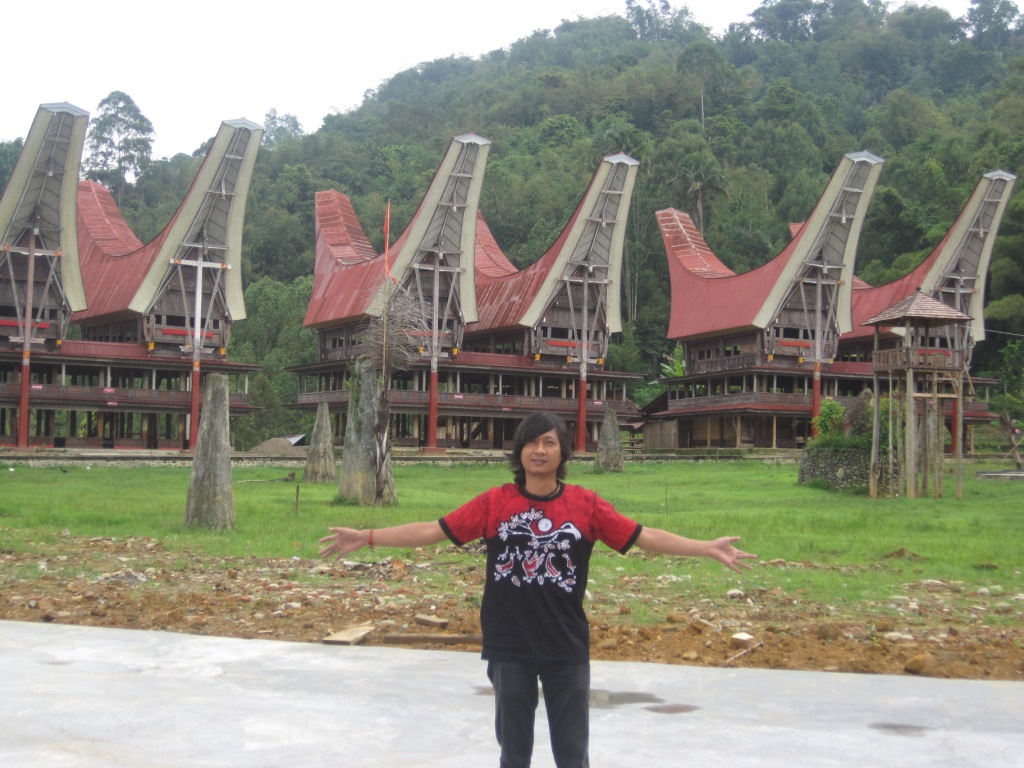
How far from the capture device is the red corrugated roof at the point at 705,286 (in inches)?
1860

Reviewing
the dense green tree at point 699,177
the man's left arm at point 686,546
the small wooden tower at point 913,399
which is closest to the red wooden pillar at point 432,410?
the small wooden tower at point 913,399

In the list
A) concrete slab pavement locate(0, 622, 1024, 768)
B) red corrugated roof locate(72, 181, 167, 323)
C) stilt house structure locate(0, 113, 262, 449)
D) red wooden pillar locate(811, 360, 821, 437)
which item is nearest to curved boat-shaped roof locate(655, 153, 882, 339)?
red wooden pillar locate(811, 360, 821, 437)

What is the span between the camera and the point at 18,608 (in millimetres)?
8953

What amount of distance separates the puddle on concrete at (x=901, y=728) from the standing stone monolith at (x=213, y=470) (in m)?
10.7

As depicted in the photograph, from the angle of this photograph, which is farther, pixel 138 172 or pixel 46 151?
pixel 138 172

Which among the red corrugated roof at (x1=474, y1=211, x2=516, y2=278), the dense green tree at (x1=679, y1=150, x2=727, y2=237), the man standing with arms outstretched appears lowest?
the man standing with arms outstretched

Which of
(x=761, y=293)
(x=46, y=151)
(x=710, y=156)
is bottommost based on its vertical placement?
(x=761, y=293)

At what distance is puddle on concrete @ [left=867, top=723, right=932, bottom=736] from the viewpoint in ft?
17.9

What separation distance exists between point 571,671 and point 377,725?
1447mm

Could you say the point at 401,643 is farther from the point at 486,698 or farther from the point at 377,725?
the point at 377,725

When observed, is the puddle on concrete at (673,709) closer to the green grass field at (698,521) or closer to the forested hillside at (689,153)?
the green grass field at (698,521)

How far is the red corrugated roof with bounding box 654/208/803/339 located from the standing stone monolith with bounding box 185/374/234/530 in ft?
111

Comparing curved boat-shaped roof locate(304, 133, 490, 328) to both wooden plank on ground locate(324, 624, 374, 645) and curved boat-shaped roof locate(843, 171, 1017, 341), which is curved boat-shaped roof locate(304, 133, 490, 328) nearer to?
curved boat-shaped roof locate(843, 171, 1017, 341)

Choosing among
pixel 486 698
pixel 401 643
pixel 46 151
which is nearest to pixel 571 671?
pixel 486 698
